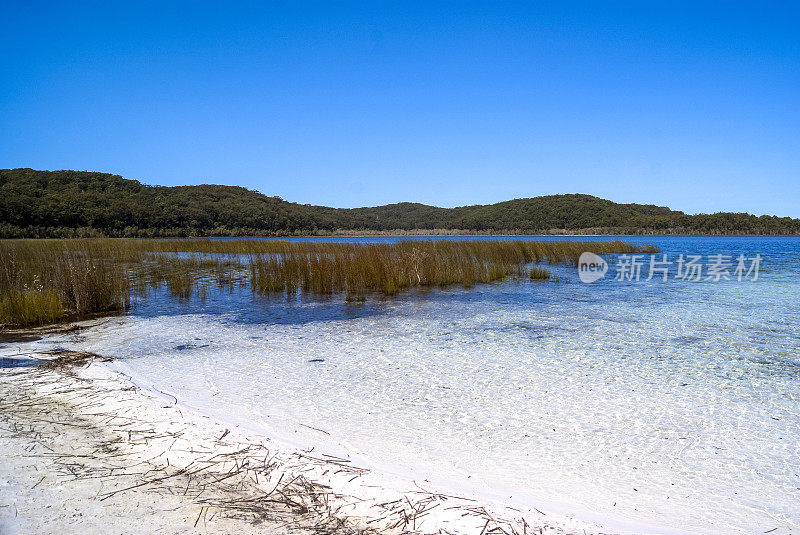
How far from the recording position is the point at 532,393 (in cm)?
345

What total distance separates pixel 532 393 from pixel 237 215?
63.8m

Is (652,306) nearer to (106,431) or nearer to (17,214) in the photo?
(106,431)

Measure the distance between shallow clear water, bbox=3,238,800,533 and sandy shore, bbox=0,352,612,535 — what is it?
0.74 ft

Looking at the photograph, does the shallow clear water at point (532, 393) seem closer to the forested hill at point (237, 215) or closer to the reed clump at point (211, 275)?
the reed clump at point (211, 275)

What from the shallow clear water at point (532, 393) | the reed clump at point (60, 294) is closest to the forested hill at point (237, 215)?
the reed clump at point (60, 294)

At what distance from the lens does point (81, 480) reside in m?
1.97

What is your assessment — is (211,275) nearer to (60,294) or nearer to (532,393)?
(60,294)

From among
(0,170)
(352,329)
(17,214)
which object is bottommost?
(352,329)

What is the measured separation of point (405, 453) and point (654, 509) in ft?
3.73

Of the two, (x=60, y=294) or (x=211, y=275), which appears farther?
(x=211, y=275)

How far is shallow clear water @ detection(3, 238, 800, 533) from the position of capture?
2137 mm

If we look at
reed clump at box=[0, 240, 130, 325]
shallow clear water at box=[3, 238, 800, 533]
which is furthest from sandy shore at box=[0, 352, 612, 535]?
reed clump at box=[0, 240, 130, 325]

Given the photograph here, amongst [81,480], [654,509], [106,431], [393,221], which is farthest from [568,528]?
[393,221]

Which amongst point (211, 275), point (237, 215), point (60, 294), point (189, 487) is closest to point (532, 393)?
point (189, 487)
